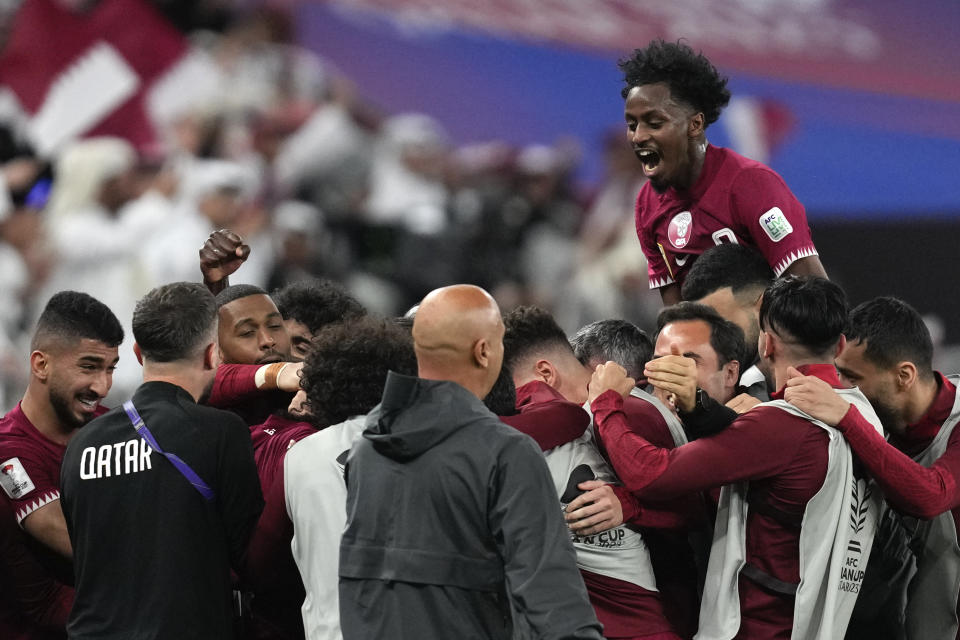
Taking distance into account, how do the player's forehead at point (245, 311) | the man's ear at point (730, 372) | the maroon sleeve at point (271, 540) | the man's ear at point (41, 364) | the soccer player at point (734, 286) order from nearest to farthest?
the maroon sleeve at point (271, 540) → the man's ear at point (730, 372) → the man's ear at point (41, 364) → the player's forehead at point (245, 311) → the soccer player at point (734, 286)

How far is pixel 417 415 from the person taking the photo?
8.98 ft

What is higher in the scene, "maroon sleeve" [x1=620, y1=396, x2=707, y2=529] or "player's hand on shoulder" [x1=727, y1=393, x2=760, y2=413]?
"player's hand on shoulder" [x1=727, y1=393, x2=760, y2=413]

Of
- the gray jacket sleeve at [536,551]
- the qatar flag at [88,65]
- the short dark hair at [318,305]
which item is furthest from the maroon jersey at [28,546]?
the qatar flag at [88,65]

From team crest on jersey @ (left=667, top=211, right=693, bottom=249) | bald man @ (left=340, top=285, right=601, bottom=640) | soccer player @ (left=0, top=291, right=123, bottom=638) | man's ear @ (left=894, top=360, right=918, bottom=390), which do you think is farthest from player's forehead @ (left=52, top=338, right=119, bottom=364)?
man's ear @ (left=894, top=360, right=918, bottom=390)

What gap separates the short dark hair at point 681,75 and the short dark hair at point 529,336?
132cm

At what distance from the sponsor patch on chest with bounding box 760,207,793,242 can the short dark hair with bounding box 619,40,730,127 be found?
0.44 metres

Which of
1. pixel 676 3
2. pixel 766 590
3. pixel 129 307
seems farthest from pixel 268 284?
pixel 766 590

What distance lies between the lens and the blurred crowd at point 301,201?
10.9 m

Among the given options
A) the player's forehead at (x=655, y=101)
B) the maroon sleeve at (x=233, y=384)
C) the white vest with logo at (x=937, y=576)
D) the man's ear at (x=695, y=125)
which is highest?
the player's forehead at (x=655, y=101)

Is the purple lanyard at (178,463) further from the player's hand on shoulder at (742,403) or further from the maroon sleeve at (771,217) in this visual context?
the maroon sleeve at (771,217)

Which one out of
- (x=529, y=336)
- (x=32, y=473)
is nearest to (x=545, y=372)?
(x=529, y=336)

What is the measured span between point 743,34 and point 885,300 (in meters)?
8.11

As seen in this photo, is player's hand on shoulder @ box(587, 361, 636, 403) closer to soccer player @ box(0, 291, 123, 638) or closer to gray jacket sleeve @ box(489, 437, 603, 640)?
gray jacket sleeve @ box(489, 437, 603, 640)

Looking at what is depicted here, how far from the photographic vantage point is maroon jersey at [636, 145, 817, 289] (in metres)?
4.43
